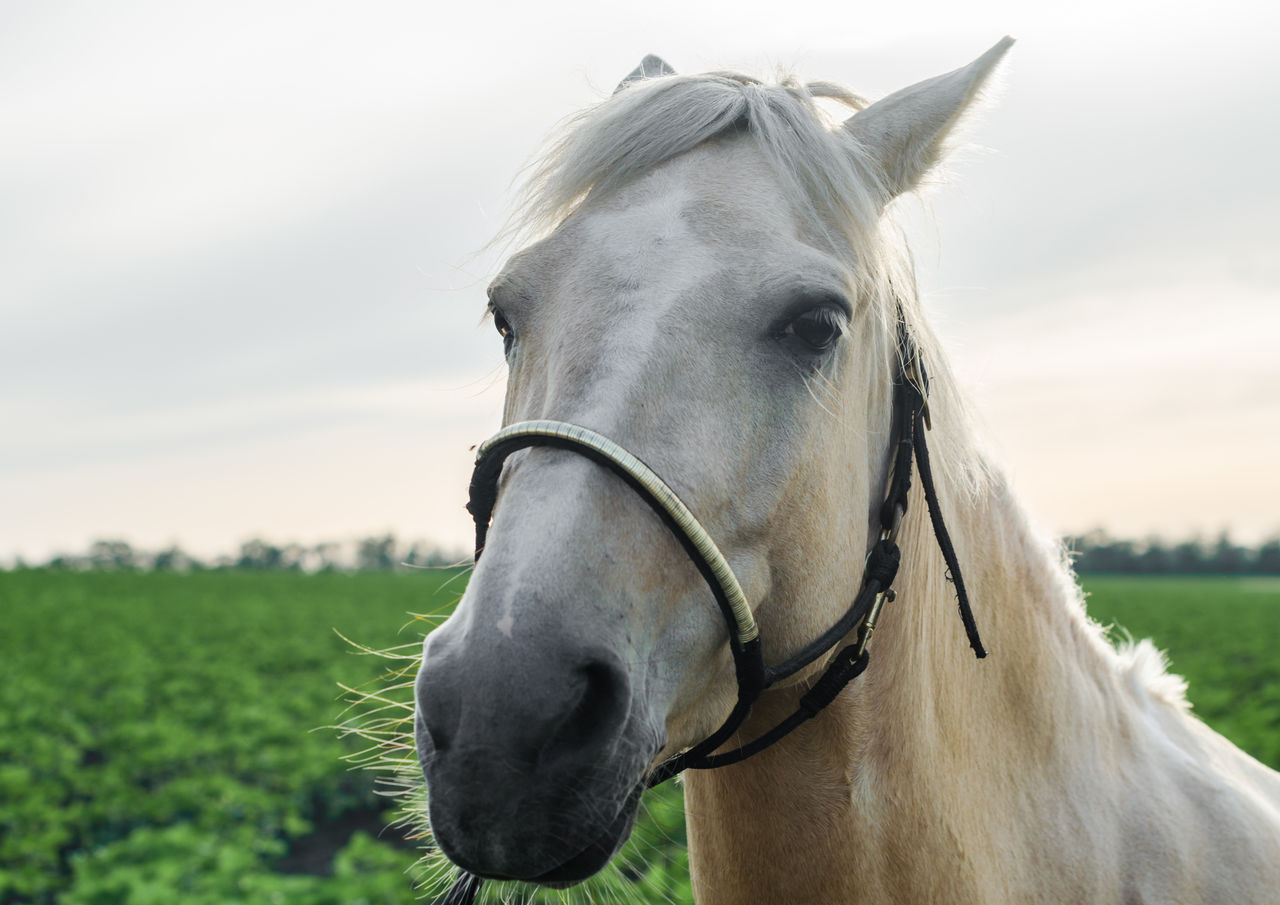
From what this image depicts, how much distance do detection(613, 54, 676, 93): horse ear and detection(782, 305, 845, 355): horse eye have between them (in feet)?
3.96

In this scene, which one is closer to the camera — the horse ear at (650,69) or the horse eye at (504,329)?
the horse eye at (504,329)

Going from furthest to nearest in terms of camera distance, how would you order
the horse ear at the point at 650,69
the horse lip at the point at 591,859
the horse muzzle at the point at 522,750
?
the horse ear at the point at 650,69, the horse lip at the point at 591,859, the horse muzzle at the point at 522,750

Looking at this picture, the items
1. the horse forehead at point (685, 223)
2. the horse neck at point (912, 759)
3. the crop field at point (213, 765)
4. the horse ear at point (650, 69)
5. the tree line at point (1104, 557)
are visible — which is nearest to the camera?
the horse forehead at point (685, 223)

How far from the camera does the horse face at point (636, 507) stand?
4.39 ft

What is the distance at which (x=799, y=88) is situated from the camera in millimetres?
2209

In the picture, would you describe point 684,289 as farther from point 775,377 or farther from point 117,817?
point 117,817

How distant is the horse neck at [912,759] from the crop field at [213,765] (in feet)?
0.77

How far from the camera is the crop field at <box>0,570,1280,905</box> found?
20.5 feet

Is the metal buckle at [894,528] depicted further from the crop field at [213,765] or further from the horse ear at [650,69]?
the horse ear at [650,69]

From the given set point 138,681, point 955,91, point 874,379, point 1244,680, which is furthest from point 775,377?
point 1244,680

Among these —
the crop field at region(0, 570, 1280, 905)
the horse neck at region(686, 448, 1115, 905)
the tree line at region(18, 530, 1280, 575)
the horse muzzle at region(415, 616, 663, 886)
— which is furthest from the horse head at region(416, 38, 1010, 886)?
the tree line at region(18, 530, 1280, 575)

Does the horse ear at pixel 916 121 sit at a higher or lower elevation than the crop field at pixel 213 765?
higher

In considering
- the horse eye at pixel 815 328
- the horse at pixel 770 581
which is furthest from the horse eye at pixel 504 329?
the horse eye at pixel 815 328

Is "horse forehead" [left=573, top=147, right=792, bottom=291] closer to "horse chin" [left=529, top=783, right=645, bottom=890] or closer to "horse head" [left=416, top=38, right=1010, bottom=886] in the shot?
"horse head" [left=416, top=38, right=1010, bottom=886]
